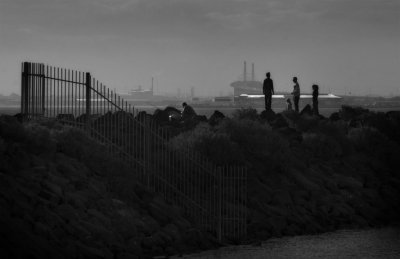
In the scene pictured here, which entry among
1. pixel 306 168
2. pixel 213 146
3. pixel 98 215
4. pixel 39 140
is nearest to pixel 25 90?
pixel 39 140

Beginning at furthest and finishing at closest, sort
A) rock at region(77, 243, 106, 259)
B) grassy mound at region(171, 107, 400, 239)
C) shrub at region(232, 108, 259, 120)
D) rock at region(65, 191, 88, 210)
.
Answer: shrub at region(232, 108, 259, 120) < grassy mound at region(171, 107, 400, 239) < rock at region(65, 191, 88, 210) < rock at region(77, 243, 106, 259)

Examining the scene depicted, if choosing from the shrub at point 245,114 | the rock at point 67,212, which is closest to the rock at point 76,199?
the rock at point 67,212

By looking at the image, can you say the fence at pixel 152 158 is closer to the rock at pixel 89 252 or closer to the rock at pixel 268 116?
the rock at pixel 89 252

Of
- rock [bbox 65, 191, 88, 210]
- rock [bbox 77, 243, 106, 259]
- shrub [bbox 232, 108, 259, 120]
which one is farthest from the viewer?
shrub [bbox 232, 108, 259, 120]

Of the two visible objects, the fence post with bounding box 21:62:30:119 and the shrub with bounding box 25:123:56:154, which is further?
the fence post with bounding box 21:62:30:119

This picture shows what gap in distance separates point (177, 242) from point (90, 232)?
2950mm

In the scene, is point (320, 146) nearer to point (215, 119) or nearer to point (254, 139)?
point (215, 119)

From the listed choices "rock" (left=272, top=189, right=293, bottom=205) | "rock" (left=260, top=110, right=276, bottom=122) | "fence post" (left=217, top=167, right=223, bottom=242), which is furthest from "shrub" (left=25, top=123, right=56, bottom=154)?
"rock" (left=260, top=110, right=276, bottom=122)

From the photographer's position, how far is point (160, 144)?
1050 inches

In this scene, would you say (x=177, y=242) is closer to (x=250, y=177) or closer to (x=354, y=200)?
(x=250, y=177)

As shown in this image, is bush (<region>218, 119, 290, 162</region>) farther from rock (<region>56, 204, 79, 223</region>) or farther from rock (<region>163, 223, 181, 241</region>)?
rock (<region>56, 204, 79, 223</region>)

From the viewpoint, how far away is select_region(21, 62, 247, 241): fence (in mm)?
24969

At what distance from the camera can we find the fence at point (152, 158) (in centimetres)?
2497

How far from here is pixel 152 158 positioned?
26.0 meters
